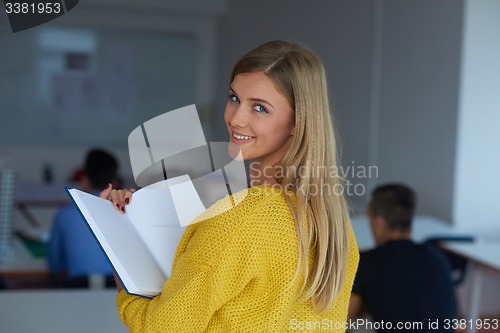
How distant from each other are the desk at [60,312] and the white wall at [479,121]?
7.03 ft

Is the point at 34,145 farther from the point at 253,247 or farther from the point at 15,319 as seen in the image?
the point at 253,247

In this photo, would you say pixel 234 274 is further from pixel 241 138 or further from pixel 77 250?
pixel 77 250

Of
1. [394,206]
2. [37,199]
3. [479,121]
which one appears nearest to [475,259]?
[394,206]

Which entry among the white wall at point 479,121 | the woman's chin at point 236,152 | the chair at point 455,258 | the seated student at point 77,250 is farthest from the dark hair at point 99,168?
the white wall at point 479,121

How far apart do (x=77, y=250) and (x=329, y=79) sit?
5.96 ft

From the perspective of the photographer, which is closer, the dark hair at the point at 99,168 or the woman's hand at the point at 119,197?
the woman's hand at the point at 119,197

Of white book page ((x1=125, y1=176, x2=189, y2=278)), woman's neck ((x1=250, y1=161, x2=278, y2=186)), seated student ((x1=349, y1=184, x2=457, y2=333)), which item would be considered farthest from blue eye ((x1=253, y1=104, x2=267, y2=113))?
seated student ((x1=349, y1=184, x2=457, y2=333))

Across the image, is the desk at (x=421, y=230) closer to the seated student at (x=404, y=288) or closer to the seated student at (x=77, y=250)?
the seated student at (x=404, y=288)

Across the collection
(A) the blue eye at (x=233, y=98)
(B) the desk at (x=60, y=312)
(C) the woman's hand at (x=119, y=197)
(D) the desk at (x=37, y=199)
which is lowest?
(D) the desk at (x=37, y=199)

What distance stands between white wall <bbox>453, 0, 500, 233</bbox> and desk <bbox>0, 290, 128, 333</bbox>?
214 cm

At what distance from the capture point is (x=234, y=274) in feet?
3.07

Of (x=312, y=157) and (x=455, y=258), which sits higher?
(x=312, y=157)

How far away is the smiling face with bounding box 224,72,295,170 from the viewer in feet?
3.40

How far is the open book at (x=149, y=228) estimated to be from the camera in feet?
3.44
